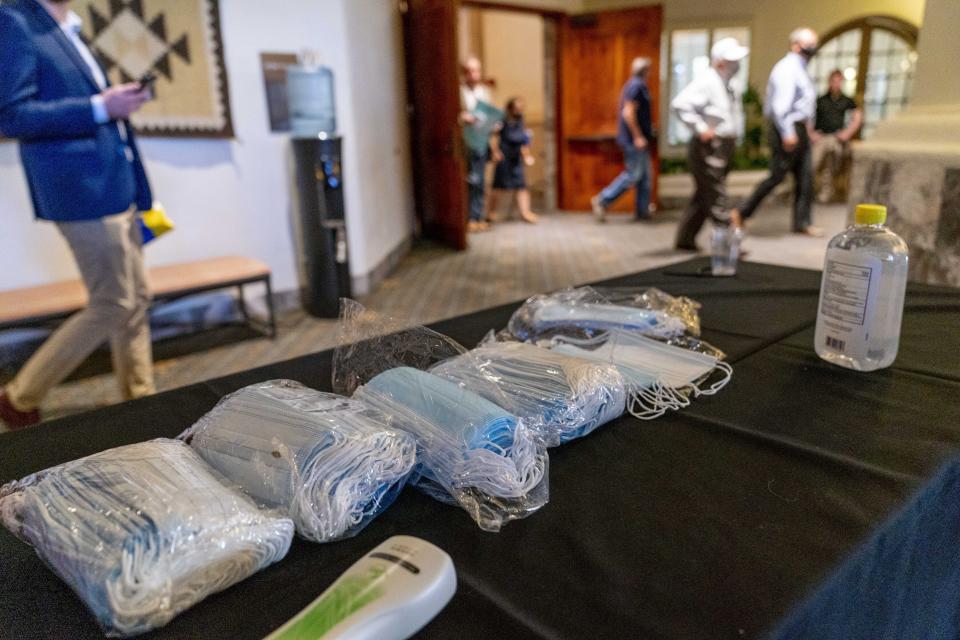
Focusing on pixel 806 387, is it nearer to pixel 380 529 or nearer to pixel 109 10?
pixel 380 529

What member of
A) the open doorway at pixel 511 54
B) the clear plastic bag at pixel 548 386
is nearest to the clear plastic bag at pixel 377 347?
the clear plastic bag at pixel 548 386

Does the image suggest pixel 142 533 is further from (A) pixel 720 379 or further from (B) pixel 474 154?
(B) pixel 474 154

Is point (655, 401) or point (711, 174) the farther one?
point (711, 174)

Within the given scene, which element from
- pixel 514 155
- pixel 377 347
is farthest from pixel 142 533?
pixel 514 155

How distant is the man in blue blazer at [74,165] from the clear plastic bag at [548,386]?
1630 millimetres

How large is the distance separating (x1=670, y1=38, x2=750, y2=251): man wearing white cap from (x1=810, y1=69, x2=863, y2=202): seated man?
306cm

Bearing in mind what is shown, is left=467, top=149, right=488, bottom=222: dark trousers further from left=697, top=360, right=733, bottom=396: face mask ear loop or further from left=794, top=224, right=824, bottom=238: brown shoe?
left=697, top=360, right=733, bottom=396: face mask ear loop

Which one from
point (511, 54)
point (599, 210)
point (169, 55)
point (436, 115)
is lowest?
point (599, 210)

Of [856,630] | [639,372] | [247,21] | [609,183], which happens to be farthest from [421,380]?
[609,183]

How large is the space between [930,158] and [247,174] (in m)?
3.06

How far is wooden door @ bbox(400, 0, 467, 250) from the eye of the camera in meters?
4.98

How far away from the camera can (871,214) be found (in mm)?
901

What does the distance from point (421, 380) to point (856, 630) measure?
1.63 ft

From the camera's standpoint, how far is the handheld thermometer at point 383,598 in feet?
1.46
